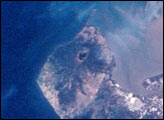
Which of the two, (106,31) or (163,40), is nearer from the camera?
(163,40)

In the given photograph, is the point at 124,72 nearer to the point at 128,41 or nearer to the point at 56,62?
the point at 128,41

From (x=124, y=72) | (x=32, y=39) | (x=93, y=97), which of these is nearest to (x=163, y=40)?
(x=124, y=72)

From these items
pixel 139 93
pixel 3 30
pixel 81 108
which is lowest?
pixel 81 108

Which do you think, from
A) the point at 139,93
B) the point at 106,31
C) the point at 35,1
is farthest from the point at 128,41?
the point at 35,1

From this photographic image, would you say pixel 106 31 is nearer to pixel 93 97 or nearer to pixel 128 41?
pixel 128 41

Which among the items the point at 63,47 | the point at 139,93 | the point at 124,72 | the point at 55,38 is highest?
the point at 55,38

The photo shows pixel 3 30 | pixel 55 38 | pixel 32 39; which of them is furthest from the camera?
pixel 55 38

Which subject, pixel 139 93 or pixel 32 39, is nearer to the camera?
pixel 32 39

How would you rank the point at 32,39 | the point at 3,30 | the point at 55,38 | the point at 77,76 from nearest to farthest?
1. the point at 3,30
2. the point at 32,39
3. the point at 55,38
4. the point at 77,76

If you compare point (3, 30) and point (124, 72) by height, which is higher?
point (3, 30)
